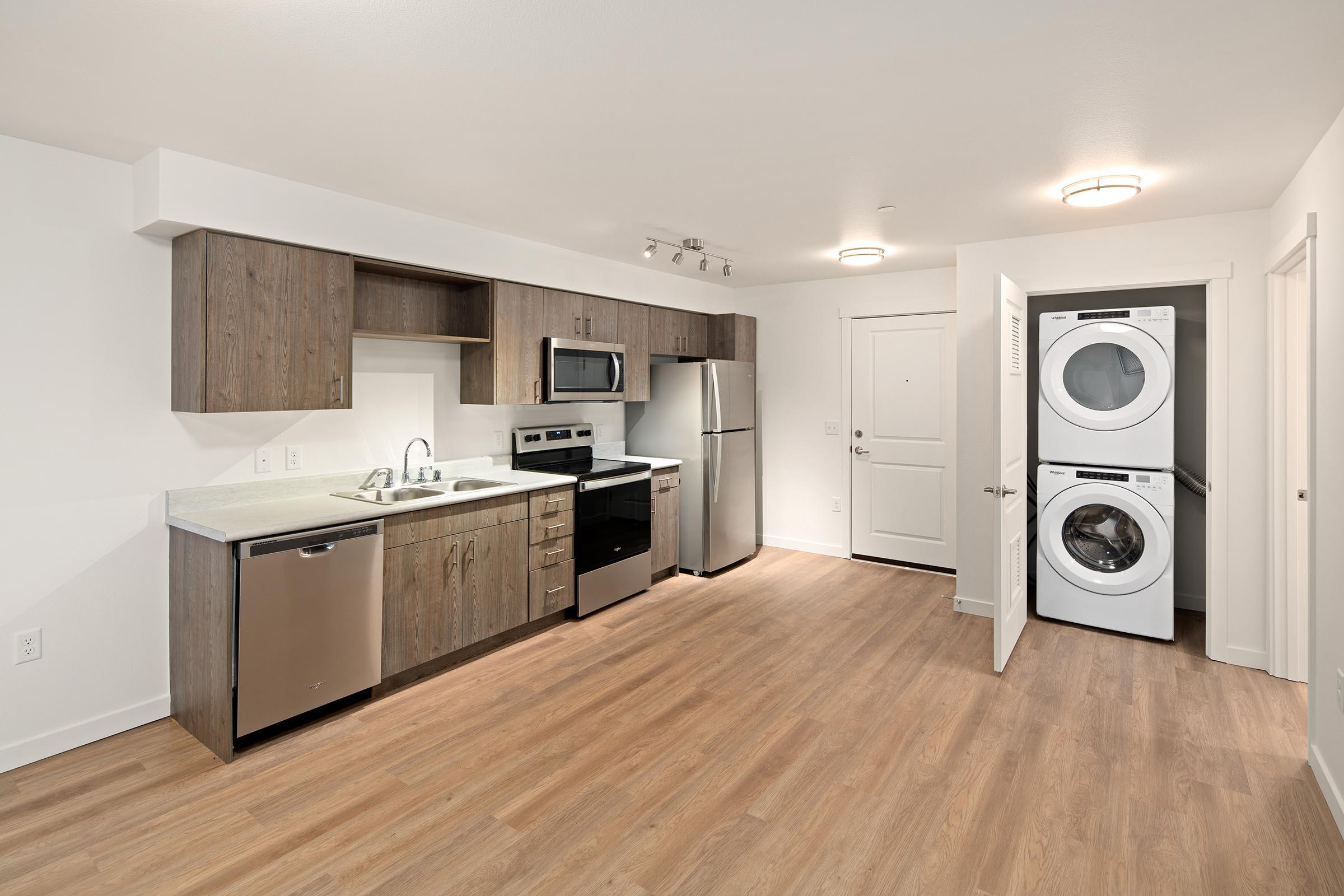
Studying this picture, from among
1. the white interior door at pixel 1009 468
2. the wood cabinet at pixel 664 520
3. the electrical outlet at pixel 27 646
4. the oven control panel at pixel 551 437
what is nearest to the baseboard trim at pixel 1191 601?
the white interior door at pixel 1009 468

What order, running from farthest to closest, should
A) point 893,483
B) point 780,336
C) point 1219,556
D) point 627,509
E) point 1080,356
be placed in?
point 780,336, point 893,483, point 627,509, point 1080,356, point 1219,556

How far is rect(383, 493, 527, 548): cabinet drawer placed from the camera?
310cm

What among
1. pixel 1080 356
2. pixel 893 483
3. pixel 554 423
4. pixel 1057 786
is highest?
pixel 1080 356

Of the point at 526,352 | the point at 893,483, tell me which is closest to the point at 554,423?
the point at 526,352

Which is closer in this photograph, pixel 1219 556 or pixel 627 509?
pixel 1219 556

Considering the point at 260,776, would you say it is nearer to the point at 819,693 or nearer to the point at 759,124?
the point at 819,693

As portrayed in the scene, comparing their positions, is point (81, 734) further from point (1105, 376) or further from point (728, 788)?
point (1105, 376)

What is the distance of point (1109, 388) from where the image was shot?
401cm

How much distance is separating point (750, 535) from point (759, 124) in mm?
3781

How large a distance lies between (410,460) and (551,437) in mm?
1103

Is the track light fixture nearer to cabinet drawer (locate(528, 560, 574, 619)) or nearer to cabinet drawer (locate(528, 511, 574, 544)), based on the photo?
cabinet drawer (locate(528, 511, 574, 544))

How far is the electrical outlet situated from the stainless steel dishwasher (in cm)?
81

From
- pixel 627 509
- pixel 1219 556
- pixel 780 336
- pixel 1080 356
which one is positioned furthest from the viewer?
pixel 780 336

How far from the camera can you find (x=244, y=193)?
2.84m
